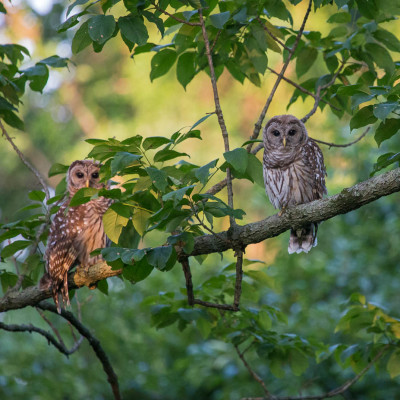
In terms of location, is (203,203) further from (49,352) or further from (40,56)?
(40,56)

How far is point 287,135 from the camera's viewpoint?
3633 mm

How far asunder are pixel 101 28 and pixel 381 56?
4.64 feet

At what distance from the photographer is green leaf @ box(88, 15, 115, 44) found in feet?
7.25

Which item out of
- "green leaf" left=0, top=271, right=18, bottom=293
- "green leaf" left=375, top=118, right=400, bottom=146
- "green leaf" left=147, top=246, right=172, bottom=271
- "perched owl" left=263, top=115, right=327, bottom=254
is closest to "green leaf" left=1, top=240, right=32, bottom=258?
"green leaf" left=0, top=271, right=18, bottom=293

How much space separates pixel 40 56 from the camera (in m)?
10.9

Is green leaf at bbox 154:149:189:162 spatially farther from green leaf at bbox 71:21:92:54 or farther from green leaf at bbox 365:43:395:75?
green leaf at bbox 365:43:395:75

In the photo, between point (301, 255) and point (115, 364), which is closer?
point (115, 364)

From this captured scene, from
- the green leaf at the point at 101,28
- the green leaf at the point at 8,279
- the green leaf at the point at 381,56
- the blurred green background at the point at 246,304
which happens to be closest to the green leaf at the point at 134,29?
the green leaf at the point at 101,28

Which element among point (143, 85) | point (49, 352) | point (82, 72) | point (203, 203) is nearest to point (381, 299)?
point (49, 352)

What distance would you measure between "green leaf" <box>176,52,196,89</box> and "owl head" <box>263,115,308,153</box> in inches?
31.0

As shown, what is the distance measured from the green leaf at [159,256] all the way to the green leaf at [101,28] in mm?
804

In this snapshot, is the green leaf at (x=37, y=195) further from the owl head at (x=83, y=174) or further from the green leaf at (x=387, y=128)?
the green leaf at (x=387, y=128)

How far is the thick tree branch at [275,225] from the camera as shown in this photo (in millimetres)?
2174

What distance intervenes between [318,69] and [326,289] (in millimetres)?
3625
